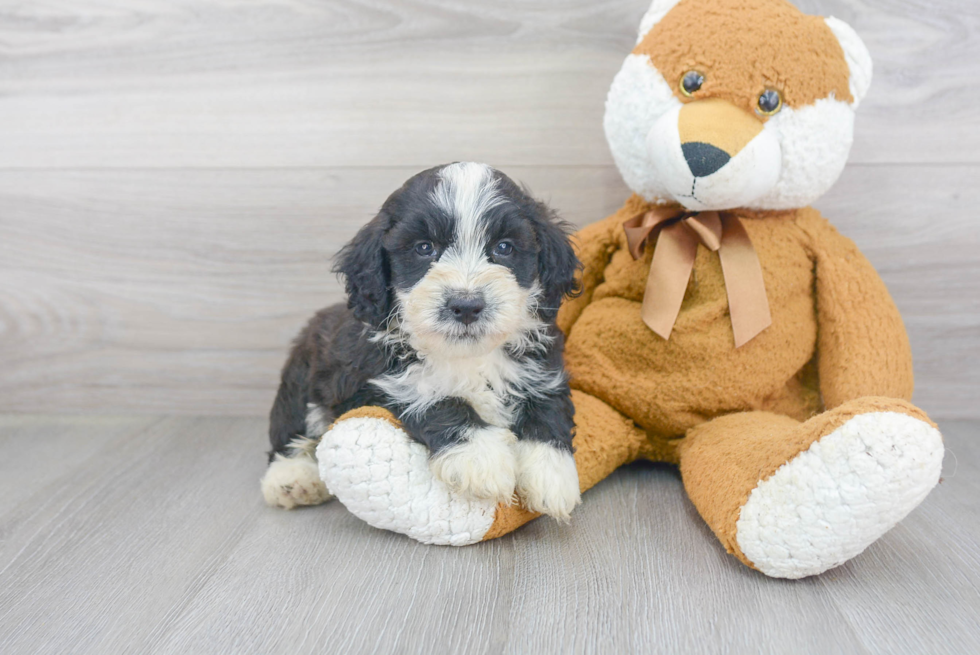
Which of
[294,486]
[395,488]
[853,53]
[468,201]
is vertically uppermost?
[853,53]

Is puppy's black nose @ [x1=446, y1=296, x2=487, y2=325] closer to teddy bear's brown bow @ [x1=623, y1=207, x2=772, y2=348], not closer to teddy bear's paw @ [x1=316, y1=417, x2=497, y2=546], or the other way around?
teddy bear's paw @ [x1=316, y1=417, x2=497, y2=546]

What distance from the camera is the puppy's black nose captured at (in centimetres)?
138

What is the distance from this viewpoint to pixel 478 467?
56.5 inches

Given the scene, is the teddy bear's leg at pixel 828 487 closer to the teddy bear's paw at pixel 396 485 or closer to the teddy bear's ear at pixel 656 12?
the teddy bear's paw at pixel 396 485

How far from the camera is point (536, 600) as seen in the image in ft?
4.48

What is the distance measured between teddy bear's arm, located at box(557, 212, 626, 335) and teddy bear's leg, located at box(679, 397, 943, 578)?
67 centimetres

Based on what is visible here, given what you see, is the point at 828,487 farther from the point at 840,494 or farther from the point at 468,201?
the point at 468,201

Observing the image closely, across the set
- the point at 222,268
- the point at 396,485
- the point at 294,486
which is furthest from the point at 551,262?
the point at 222,268

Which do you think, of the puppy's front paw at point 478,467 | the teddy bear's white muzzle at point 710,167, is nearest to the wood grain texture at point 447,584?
the puppy's front paw at point 478,467

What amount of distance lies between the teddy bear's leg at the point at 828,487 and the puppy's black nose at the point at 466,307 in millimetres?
647

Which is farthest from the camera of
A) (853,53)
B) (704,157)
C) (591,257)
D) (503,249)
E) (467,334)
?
(591,257)

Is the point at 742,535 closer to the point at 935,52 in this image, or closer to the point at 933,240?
the point at 933,240

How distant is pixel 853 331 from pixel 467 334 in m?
1.00

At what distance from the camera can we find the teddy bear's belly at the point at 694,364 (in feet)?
5.90
